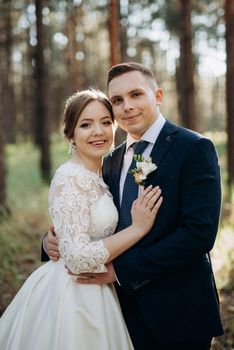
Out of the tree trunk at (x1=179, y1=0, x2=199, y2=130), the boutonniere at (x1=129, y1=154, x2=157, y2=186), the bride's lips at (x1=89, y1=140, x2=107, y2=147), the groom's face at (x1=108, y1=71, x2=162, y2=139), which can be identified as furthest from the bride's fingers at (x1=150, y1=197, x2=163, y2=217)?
the tree trunk at (x1=179, y1=0, x2=199, y2=130)

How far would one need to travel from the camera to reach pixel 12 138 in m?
32.2

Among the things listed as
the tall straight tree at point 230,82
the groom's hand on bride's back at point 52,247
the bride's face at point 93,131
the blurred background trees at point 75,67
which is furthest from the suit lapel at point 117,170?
the tall straight tree at point 230,82

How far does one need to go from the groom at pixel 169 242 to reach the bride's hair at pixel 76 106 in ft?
0.32

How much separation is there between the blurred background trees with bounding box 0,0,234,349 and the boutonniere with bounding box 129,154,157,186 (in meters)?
2.83

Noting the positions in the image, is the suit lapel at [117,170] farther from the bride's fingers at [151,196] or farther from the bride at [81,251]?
the bride's fingers at [151,196]

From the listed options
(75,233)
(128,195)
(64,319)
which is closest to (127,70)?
(128,195)

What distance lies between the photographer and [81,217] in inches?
114

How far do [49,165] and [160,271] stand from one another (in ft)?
41.5

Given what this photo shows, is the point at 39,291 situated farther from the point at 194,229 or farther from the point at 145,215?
the point at 194,229

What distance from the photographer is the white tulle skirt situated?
9.50ft

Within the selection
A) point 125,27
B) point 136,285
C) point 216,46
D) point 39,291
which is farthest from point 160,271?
point 216,46

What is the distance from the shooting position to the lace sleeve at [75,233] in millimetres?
2834

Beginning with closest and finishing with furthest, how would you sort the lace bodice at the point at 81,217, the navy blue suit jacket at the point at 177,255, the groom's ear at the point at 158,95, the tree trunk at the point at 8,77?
1. the navy blue suit jacket at the point at 177,255
2. the lace bodice at the point at 81,217
3. the groom's ear at the point at 158,95
4. the tree trunk at the point at 8,77

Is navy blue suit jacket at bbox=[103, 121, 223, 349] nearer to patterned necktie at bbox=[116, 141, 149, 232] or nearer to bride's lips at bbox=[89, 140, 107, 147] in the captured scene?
patterned necktie at bbox=[116, 141, 149, 232]
